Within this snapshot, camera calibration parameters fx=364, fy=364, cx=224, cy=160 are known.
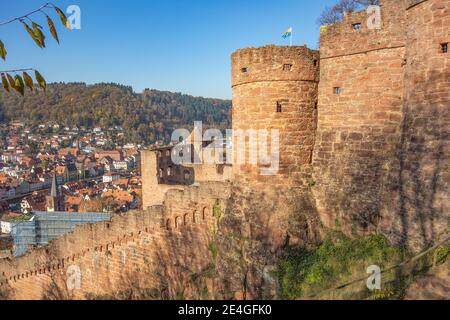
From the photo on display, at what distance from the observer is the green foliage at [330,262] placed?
28.7 feet

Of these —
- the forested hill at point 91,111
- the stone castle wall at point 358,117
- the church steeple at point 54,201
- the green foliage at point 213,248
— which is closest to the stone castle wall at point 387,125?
the stone castle wall at point 358,117

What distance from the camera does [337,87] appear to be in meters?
10.6

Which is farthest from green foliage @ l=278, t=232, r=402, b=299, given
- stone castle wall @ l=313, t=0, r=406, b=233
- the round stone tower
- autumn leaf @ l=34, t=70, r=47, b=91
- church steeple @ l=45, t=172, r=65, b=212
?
church steeple @ l=45, t=172, r=65, b=212

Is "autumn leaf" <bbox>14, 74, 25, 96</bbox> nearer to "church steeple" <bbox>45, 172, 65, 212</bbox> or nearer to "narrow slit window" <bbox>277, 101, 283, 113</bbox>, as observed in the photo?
"narrow slit window" <bbox>277, 101, 283, 113</bbox>

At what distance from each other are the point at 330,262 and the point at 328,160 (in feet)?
9.48

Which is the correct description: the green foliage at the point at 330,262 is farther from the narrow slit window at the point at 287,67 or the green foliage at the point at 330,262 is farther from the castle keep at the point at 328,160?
the narrow slit window at the point at 287,67

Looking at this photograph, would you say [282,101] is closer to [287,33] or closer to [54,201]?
[287,33]

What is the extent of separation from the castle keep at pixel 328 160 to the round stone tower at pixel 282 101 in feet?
0.10

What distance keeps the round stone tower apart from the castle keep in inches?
1.2

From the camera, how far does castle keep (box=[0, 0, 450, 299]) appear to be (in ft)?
27.1

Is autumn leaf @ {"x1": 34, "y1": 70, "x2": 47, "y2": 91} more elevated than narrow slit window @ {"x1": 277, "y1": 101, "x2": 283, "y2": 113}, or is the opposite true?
narrow slit window @ {"x1": 277, "y1": 101, "x2": 283, "y2": 113}

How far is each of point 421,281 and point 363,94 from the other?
522cm

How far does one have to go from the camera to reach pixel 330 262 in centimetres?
956

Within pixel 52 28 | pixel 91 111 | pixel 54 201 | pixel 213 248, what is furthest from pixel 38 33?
pixel 91 111
